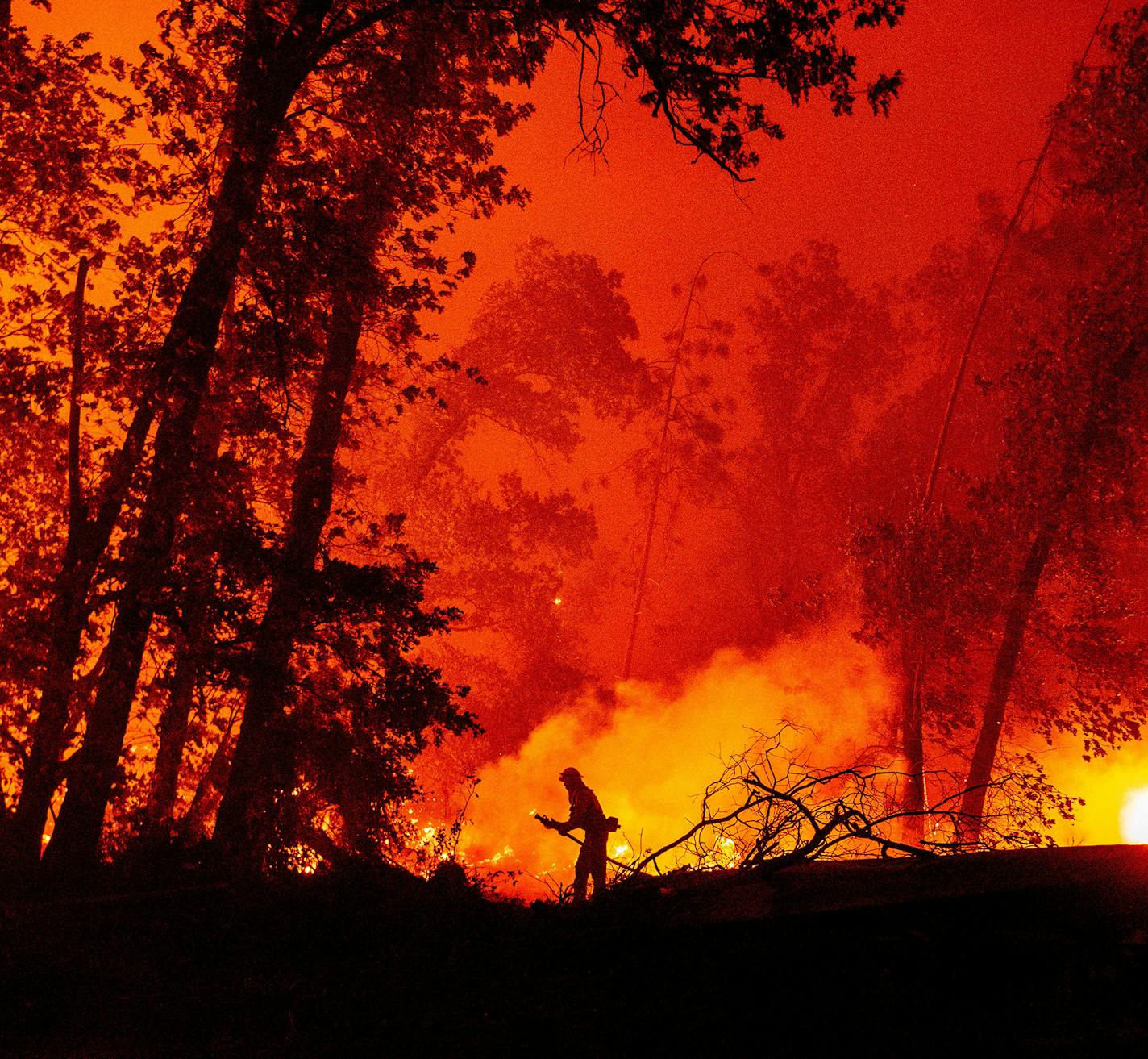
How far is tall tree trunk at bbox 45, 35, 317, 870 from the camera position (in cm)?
823

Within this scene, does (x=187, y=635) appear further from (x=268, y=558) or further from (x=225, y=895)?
(x=225, y=895)

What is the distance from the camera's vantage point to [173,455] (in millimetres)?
8555

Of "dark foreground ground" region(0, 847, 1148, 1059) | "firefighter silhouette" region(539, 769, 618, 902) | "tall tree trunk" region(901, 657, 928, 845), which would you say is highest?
"tall tree trunk" region(901, 657, 928, 845)

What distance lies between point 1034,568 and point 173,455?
13.6m

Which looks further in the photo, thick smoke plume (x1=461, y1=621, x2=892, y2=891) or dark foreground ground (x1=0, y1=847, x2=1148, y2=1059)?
thick smoke plume (x1=461, y1=621, x2=892, y2=891)

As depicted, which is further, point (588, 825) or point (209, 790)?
point (209, 790)

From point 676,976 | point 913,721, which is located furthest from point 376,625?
point 913,721

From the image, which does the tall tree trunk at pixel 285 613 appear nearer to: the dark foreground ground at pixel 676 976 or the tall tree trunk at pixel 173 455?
the tall tree trunk at pixel 173 455

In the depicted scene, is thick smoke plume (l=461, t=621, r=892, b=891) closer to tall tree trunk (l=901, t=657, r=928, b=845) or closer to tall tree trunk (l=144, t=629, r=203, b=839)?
tall tree trunk (l=901, t=657, r=928, b=845)

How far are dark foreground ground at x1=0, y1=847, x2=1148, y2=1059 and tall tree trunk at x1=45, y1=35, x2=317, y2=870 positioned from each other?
8.35ft

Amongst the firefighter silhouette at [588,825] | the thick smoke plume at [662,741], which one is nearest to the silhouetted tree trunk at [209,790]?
the firefighter silhouette at [588,825]

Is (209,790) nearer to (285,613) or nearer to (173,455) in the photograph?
(285,613)

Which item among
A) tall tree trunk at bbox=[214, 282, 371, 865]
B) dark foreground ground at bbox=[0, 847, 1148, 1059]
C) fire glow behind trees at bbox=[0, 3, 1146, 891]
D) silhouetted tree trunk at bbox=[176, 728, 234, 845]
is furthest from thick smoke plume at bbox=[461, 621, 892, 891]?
dark foreground ground at bbox=[0, 847, 1148, 1059]

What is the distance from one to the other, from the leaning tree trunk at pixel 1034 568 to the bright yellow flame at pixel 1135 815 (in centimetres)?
982
